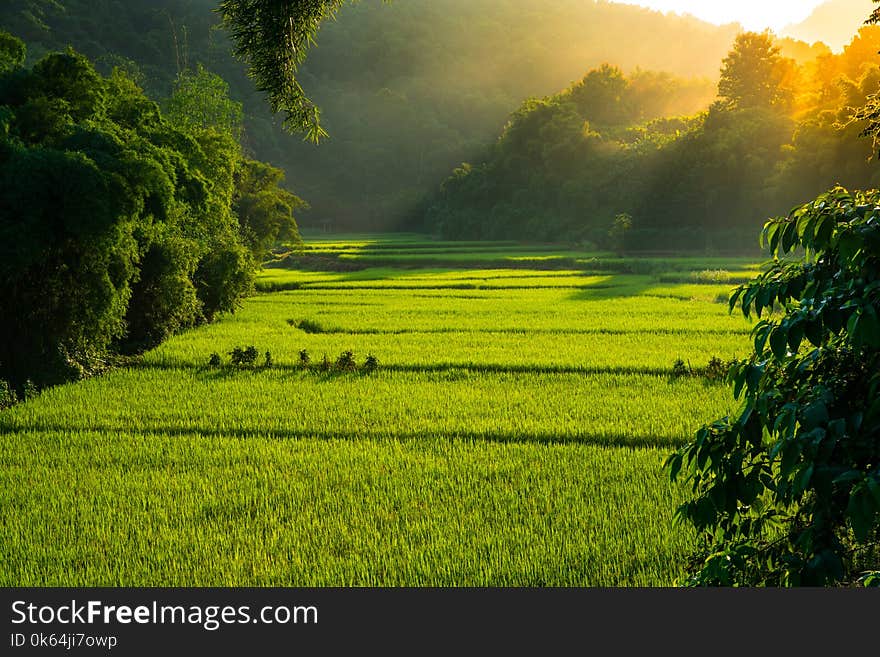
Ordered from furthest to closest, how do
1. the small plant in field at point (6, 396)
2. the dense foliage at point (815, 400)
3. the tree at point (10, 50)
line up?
the tree at point (10, 50) → the small plant in field at point (6, 396) → the dense foliage at point (815, 400)

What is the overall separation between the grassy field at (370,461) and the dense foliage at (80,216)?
1021mm

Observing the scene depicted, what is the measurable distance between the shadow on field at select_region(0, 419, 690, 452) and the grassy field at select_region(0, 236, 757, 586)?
0.03m

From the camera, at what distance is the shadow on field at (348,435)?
8.12m

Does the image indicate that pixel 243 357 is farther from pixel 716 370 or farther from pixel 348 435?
pixel 716 370

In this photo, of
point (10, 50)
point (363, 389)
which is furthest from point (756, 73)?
point (10, 50)

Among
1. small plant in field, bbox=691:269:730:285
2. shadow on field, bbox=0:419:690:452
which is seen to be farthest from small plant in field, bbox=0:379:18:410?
small plant in field, bbox=691:269:730:285

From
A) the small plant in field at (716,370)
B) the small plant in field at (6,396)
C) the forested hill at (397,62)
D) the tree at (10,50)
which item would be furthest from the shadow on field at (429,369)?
the forested hill at (397,62)

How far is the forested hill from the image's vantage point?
6241cm

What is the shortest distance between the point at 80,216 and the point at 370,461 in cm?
567

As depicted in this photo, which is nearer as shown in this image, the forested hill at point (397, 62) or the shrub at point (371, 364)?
the shrub at point (371, 364)

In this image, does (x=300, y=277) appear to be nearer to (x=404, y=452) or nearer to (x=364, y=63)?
(x=404, y=452)

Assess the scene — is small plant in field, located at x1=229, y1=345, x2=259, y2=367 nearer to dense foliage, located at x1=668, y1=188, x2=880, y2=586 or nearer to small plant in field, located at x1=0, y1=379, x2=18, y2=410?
small plant in field, located at x1=0, y1=379, x2=18, y2=410

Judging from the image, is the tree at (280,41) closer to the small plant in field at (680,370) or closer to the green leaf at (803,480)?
the green leaf at (803,480)

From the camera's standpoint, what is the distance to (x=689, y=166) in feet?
153
